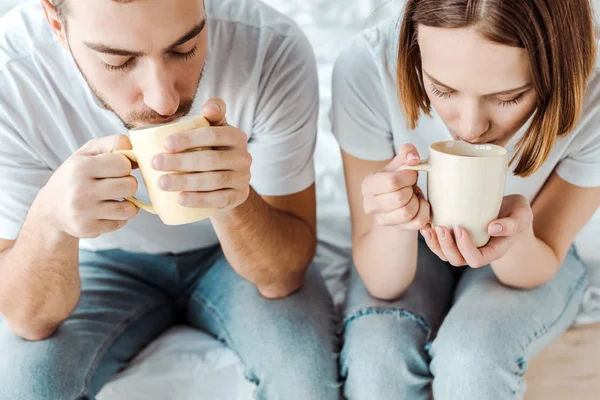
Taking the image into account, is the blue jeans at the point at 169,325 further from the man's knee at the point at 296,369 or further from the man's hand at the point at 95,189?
the man's hand at the point at 95,189

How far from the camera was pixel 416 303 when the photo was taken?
1202 mm

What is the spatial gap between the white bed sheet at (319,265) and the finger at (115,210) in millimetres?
431

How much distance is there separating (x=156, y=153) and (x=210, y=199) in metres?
0.10

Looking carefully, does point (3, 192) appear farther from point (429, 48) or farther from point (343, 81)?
point (429, 48)

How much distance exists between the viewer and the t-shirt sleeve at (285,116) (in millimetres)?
1169

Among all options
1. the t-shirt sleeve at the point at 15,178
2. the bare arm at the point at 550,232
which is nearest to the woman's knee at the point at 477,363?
the bare arm at the point at 550,232

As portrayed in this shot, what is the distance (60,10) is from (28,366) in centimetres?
58

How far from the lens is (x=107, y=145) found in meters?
0.88

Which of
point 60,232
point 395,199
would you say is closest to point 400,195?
point 395,199

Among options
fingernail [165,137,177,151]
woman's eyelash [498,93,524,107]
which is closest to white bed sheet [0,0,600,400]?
woman's eyelash [498,93,524,107]

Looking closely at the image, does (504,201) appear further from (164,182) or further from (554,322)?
(164,182)

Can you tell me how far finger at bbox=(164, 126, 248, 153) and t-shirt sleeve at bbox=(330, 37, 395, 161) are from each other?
33cm

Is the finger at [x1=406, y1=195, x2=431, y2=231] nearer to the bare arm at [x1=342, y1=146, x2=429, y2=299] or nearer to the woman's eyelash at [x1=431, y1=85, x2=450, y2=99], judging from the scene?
the bare arm at [x1=342, y1=146, x2=429, y2=299]

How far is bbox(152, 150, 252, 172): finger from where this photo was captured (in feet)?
2.60
